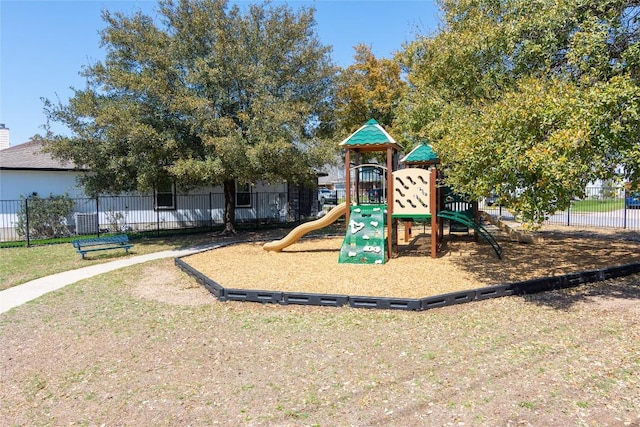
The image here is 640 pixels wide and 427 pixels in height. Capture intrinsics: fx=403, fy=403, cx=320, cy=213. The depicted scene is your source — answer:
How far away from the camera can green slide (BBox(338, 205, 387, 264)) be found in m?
9.91

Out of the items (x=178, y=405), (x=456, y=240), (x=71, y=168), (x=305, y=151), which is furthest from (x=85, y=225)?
(x=178, y=405)

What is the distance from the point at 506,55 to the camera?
823 cm

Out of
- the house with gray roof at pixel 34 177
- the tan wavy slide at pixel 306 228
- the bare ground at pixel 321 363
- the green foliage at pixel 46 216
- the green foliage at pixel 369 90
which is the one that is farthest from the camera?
the green foliage at pixel 369 90

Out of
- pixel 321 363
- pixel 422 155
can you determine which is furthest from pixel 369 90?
pixel 321 363

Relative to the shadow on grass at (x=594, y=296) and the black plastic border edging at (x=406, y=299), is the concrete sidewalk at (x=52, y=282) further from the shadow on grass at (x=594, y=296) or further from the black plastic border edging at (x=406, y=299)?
the shadow on grass at (x=594, y=296)

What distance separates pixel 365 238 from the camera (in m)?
10.1

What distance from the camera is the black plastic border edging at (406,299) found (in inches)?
248

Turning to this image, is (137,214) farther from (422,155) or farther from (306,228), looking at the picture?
(422,155)

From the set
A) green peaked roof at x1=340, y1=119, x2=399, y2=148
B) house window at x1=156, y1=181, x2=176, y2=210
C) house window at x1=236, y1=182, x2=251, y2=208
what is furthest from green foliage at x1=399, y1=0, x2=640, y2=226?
house window at x1=156, y1=181, x2=176, y2=210

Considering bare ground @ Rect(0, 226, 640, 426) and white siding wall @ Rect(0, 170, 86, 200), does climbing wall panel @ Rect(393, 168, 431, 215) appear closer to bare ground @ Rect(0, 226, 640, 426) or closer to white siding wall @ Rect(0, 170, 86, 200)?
bare ground @ Rect(0, 226, 640, 426)

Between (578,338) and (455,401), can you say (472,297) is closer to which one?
(578,338)

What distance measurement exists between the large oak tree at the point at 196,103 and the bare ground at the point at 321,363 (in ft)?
19.5

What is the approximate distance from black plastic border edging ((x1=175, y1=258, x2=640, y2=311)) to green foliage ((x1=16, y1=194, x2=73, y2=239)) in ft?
41.9

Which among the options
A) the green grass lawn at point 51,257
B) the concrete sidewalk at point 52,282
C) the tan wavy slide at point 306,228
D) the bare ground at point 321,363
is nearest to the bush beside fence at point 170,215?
the green grass lawn at point 51,257
